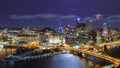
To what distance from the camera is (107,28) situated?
44.8 meters

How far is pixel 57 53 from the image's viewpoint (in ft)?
90.5

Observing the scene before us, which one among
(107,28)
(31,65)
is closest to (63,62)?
(31,65)

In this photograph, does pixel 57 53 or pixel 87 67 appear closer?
pixel 87 67

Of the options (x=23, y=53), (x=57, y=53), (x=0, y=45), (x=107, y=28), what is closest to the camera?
(x=23, y=53)

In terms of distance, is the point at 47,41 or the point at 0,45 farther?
the point at 47,41

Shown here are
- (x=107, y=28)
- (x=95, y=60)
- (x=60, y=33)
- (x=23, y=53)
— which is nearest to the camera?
(x=95, y=60)

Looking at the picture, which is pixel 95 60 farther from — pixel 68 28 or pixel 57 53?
pixel 68 28

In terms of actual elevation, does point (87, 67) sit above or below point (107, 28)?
below

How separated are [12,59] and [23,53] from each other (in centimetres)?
267

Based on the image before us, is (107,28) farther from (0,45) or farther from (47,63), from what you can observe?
(47,63)

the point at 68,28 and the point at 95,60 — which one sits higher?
the point at 68,28

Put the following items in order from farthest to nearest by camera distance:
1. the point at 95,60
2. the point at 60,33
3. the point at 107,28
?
the point at 107,28 → the point at 60,33 → the point at 95,60

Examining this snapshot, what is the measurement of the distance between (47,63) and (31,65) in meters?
1.46

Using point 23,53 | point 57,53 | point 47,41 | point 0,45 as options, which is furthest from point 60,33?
point 23,53
